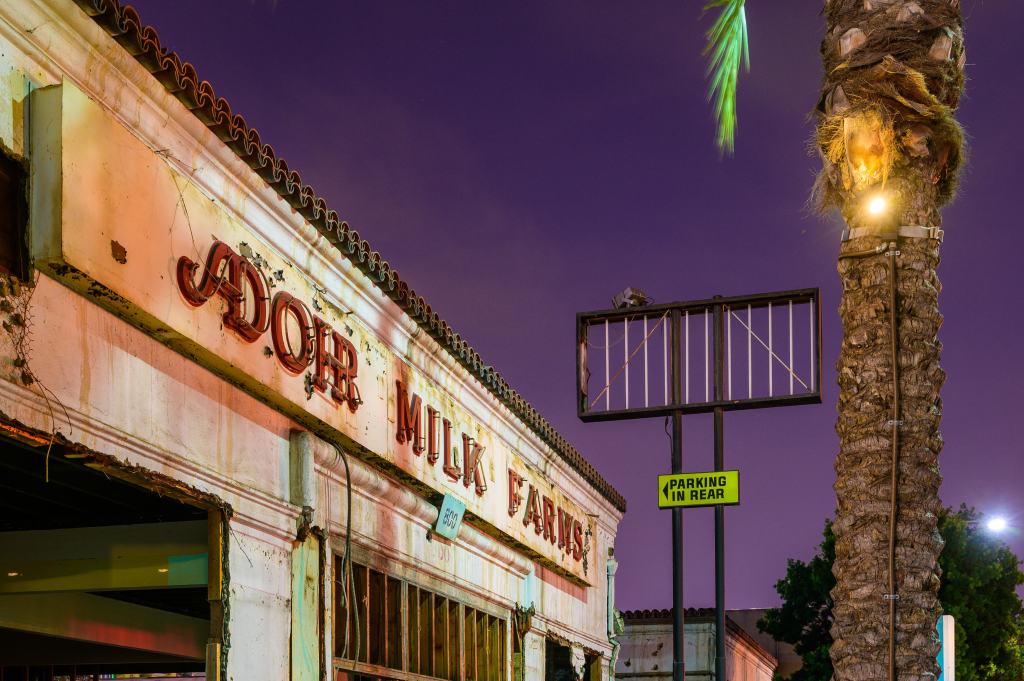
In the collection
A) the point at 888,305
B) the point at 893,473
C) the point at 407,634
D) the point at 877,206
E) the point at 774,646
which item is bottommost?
the point at 774,646

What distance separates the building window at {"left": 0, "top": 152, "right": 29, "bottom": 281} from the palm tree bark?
5.63 m

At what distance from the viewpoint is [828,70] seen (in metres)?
10.2

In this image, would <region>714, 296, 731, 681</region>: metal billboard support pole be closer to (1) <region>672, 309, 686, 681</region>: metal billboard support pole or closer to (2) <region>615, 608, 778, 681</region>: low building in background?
(1) <region>672, 309, 686, 681</region>: metal billboard support pole

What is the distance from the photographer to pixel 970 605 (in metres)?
35.9

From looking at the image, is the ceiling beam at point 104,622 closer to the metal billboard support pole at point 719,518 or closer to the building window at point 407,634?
the building window at point 407,634

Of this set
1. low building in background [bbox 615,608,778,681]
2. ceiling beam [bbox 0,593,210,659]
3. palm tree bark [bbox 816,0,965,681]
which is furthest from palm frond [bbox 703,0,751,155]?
low building in background [bbox 615,608,778,681]

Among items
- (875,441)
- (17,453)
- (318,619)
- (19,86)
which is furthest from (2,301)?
(875,441)

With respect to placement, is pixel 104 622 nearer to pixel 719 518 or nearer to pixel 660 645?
pixel 719 518

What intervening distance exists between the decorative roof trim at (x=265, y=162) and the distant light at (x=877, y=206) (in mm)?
4404

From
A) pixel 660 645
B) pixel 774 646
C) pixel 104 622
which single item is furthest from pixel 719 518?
pixel 774 646

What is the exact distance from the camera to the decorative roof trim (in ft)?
26.5

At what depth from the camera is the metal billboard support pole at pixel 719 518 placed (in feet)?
47.7

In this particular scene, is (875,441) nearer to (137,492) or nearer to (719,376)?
(137,492)

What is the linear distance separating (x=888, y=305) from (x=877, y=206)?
77 centimetres
